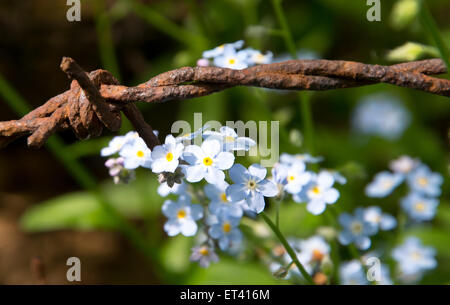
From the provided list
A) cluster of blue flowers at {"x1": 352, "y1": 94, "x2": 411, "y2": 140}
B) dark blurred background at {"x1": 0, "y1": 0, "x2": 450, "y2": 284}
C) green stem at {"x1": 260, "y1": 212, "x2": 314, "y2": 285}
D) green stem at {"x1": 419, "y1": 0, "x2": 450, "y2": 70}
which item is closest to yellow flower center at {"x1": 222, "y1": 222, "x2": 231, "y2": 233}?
green stem at {"x1": 260, "y1": 212, "x2": 314, "y2": 285}

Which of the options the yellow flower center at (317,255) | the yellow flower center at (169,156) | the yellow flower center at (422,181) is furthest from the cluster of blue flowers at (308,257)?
the yellow flower center at (169,156)

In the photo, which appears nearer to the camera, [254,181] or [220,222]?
[254,181]

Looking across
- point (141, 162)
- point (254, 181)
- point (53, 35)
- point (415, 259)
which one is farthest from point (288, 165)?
point (53, 35)

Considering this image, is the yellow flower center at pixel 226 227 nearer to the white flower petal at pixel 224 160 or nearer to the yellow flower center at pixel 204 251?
the yellow flower center at pixel 204 251

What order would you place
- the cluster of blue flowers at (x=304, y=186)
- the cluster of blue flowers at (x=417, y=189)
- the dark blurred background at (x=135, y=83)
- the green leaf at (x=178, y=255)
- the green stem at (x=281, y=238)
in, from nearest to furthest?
1. the green stem at (x=281, y=238)
2. the cluster of blue flowers at (x=304, y=186)
3. the cluster of blue flowers at (x=417, y=189)
4. the green leaf at (x=178, y=255)
5. the dark blurred background at (x=135, y=83)

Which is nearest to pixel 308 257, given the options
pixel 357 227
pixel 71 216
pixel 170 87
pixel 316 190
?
pixel 357 227

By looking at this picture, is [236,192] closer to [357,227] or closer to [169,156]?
[169,156]
